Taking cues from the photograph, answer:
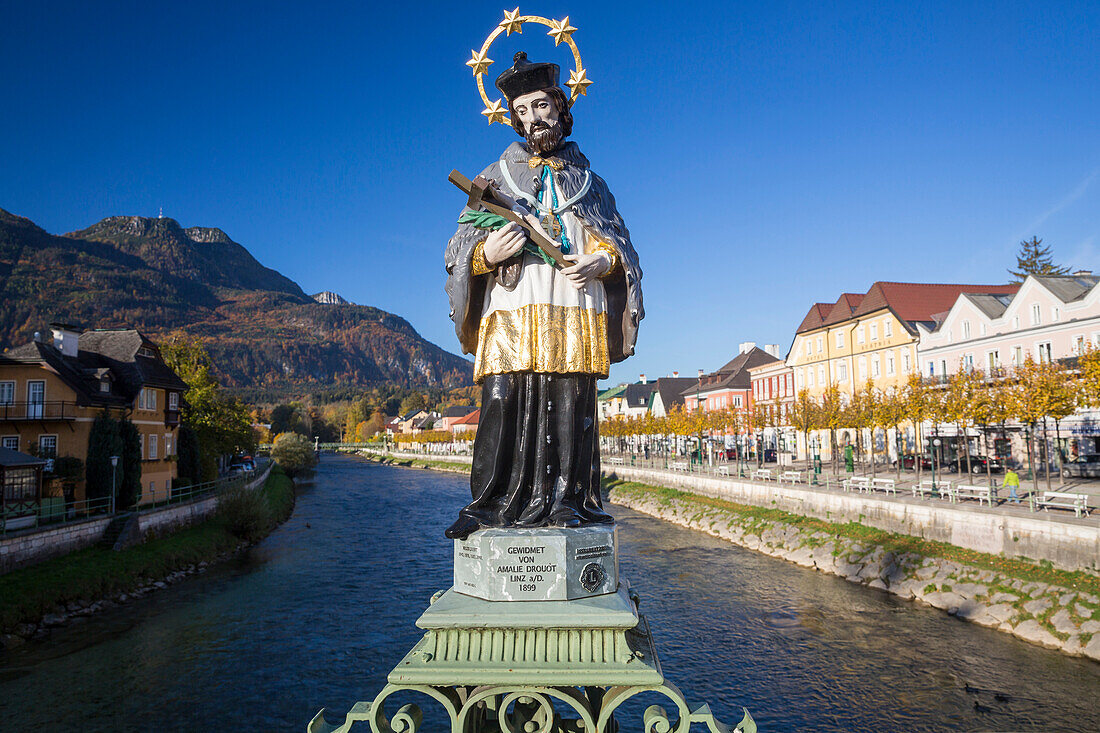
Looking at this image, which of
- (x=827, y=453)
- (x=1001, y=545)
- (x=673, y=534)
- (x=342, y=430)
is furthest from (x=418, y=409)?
(x=1001, y=545)

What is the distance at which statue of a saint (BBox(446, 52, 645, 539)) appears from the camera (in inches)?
165

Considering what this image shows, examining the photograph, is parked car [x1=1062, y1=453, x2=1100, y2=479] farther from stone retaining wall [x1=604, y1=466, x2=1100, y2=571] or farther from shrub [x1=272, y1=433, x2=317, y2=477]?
shrub [x1=272, y1=433, x2=317, y2=477]

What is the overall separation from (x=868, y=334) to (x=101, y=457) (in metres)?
48.9

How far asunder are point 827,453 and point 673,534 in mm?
24011

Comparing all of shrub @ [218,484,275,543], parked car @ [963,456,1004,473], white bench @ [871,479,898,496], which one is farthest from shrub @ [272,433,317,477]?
parked car @ [963,456,1004,473]

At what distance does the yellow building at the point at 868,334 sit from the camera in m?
47.0

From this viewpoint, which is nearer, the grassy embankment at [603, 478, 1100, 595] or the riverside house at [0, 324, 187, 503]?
the grassy embankment at [603, 478, 1100, 595]

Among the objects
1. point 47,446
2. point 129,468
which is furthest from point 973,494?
point 47,446

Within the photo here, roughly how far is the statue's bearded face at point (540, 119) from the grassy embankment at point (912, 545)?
18246 millimetres

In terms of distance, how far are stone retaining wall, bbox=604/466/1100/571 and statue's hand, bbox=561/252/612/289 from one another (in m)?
18.3

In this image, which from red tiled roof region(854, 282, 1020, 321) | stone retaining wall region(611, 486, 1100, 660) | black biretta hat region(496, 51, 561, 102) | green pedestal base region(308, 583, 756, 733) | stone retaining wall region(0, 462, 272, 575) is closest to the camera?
green pedestal base region(308, 583, 756, 733)

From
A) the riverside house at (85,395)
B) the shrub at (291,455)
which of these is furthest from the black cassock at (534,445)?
the shrub at (291,455)

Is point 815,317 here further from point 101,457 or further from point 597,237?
point 597,237

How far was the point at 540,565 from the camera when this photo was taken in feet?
12.3
